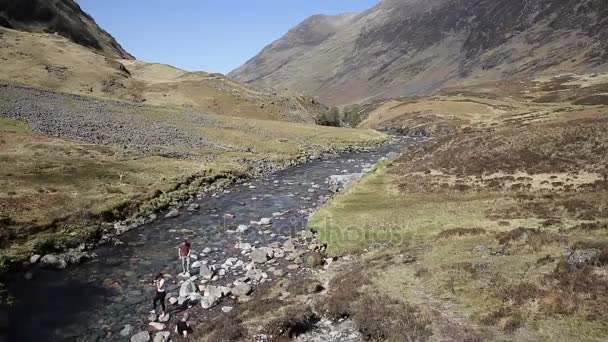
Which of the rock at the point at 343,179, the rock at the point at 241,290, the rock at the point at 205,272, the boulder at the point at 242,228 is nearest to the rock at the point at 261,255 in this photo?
the rock at the point at 205,272

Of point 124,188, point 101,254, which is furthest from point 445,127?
point 101,254

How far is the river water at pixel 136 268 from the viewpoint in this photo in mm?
23906

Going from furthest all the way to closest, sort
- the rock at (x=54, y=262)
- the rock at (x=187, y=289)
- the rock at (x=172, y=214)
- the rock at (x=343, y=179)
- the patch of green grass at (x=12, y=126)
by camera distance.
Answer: the patch of green grass at (x=12, y=126) → the rock at (x=343, y=179) → the rock at (x=172, y=214) → the rock at (x=54, y=262) → the rock at (x=187, y=289)

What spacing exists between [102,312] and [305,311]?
449 inches

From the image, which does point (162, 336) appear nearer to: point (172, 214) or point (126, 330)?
point (126, 330)

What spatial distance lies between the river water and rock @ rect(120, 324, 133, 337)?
0.23 meters

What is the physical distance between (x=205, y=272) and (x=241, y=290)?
13.8ft

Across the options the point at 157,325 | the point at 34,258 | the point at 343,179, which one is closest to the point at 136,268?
the point at 34,258

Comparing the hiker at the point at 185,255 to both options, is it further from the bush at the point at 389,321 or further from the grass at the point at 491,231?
the bush at the point at 389,321

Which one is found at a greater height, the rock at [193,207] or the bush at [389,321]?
the bush at [389,321]

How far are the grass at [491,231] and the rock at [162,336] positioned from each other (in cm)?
897

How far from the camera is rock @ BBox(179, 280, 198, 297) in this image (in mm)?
26891

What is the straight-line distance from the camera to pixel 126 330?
910 inches

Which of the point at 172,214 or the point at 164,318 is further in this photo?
the point at 172,214
